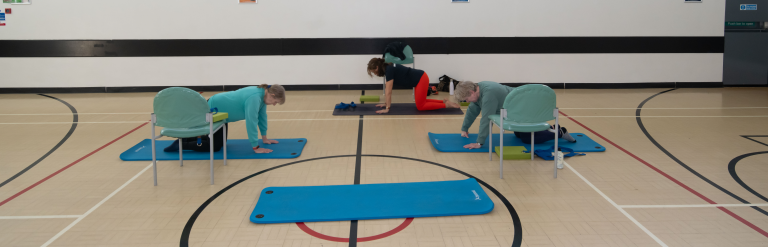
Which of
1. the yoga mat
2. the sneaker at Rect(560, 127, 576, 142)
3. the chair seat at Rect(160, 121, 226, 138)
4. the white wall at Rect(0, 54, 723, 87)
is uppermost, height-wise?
the white wall at Rect(0, 54, 723, 87)

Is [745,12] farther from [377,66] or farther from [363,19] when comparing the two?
[377,66]

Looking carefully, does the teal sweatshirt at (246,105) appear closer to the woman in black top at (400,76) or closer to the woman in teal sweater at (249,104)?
the woman in teal sweater at (249,104)

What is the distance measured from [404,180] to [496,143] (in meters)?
1.55

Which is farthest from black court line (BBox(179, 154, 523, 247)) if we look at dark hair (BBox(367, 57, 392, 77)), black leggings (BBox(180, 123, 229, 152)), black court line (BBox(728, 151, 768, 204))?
dark hair (BBox(367, 57, 392, 77))

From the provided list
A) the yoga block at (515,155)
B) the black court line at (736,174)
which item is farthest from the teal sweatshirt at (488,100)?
the black court line at (736,174)

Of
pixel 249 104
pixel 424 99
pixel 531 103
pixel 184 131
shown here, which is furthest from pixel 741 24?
pixel 184 131

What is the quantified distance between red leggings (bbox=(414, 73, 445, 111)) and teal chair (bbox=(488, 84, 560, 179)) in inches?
115

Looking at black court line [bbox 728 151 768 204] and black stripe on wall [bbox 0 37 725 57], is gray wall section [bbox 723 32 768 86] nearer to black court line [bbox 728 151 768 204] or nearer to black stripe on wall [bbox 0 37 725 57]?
black stripe on wall [bbox 0 37 725 57]

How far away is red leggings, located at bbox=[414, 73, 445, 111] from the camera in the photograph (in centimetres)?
673

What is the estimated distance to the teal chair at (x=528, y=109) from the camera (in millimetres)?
3730

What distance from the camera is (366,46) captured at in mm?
9180

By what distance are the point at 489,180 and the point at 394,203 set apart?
0.96 metres

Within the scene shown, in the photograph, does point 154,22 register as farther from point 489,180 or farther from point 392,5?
point 489,180

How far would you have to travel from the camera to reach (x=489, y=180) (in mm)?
3795
